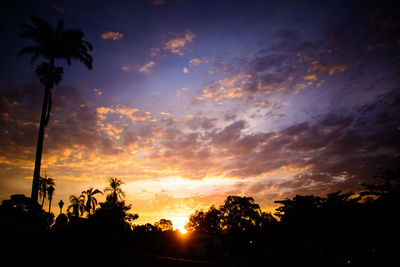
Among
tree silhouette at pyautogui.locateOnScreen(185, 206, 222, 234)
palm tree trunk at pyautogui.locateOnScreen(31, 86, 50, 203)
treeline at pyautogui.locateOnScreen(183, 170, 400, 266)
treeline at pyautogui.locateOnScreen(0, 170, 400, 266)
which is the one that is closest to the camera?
treeline at pyautogui.locateOnScreen(0, 170, 400, 266)

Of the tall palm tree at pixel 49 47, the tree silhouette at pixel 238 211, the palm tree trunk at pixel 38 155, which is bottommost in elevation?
the tree silhouette at pixel 238 211

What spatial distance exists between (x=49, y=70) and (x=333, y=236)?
24679 mm

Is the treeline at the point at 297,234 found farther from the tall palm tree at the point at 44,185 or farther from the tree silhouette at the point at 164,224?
the tree silhouette at the point at 164,224

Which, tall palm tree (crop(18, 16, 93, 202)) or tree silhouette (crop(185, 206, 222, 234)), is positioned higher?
tall palm tree (crop(18, 16, 93, 202))

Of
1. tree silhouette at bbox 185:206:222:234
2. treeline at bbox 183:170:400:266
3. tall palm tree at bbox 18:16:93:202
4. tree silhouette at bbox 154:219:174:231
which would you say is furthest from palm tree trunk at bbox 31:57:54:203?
tree silhouette at bbox 154:219:174:231

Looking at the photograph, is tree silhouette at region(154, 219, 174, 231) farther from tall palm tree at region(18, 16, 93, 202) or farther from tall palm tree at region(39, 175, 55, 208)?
→ tall palm tree at region(18, 16, 93, 202)

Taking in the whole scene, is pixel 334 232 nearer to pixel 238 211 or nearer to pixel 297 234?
pixel 297 234

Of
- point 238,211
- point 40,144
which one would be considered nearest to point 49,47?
point 40,144

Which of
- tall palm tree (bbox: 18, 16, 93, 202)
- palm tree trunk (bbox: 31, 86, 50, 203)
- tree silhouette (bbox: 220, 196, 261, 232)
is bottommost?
tree silhouette (bbox: 220, 196, 261, 232)

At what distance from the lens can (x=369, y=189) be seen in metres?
10.3

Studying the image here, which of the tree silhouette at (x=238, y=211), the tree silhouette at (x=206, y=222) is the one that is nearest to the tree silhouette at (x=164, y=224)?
the tree silhouette at (x=206, y=222)

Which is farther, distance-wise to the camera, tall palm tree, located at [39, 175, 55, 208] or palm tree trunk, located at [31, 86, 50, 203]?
tall palm tree, located at [39, 175, 55, 208]

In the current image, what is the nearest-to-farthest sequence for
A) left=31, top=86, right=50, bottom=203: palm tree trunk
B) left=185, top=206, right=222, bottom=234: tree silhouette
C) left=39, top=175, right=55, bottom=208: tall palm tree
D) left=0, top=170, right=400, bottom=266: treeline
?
left=0, top=170, right=400, bottom=266: treeline
left=31, top=86, right=50, bottom=203: palm tree trunk
left=39, top=175, right=55, bottom=208: tall palm tree
left=185, top=206, right=222, bottom=234: tree silhouette

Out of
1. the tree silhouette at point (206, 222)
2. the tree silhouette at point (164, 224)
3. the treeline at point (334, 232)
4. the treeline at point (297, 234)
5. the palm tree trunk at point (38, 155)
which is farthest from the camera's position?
the tree silhouette at point (164, 224)
